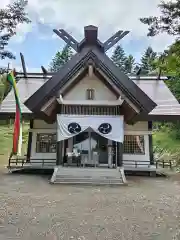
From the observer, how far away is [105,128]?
13.0 meters

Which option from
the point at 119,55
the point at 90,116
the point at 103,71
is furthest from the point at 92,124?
the point at 119,55

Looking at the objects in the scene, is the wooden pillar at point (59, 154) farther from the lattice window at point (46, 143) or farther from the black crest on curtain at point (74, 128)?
the lattice window at point (46, 143)

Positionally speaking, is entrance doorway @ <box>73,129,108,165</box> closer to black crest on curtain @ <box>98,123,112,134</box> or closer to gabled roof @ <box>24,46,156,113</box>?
black crest on curtain @ <box>98,123,112,134</box>

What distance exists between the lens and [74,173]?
1238 cm

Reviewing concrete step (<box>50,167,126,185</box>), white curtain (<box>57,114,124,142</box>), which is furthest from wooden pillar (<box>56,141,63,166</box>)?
concrete step (<box>50,167,126,185</box>)

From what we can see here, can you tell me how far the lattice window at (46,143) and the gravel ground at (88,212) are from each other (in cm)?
487

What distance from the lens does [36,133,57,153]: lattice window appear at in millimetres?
15922

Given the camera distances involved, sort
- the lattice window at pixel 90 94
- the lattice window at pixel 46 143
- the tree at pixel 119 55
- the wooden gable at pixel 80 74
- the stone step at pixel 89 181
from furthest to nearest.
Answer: the tree at pixel 119 55 < the lattice window at pixel 46 143 < the lattice window at pixel 90 94 < the wooden gable at pixel 80 74 < the stone step at pixel 89 181

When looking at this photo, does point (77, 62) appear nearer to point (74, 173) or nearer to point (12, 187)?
point (74, 173)

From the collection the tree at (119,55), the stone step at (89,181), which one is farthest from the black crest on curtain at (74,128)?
the tree at (119,55)

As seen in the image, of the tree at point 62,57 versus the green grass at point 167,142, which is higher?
the tree at point 62,57

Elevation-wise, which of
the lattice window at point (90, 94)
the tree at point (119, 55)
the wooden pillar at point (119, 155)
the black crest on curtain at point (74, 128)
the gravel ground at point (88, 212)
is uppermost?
the tree at point (119, 55)

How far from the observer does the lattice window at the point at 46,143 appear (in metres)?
15.9

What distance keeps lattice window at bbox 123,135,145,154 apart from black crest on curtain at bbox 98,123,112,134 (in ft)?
9.48
